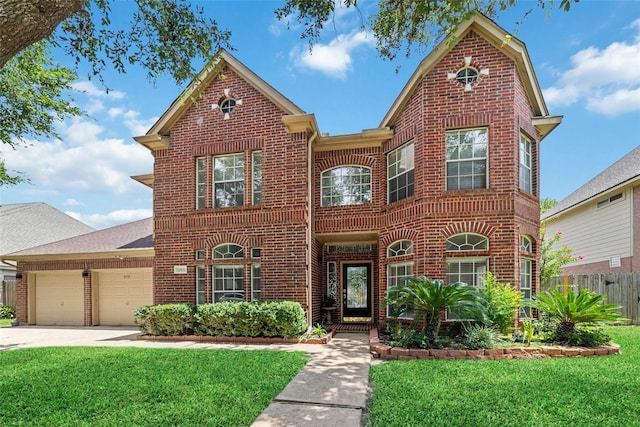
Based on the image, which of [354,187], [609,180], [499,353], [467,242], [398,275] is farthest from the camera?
[609,180]

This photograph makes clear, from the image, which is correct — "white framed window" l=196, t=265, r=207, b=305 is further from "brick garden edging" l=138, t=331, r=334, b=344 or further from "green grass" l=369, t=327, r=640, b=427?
"green grass" l=369, t=327, r=640, b=427

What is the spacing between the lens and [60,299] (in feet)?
46.9

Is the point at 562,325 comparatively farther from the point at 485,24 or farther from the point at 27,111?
the point at 27,111

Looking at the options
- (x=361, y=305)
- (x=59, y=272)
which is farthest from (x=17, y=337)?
(x=361, y=305)

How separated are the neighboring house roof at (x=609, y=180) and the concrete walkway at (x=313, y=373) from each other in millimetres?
12012

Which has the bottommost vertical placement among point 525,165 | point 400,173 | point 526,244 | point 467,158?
point 526,244

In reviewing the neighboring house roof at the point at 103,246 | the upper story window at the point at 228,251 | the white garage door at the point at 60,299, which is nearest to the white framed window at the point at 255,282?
the upper story window at the point at 228,251

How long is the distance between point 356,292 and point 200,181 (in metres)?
6.09

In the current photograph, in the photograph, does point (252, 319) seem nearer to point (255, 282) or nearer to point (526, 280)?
point (255, 282)

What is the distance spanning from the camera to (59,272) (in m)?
14.3

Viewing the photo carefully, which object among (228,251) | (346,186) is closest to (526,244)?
(346,186)

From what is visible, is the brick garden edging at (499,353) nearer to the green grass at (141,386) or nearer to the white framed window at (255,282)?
the green grass at (141,386)

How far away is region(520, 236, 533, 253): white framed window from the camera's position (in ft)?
30.1

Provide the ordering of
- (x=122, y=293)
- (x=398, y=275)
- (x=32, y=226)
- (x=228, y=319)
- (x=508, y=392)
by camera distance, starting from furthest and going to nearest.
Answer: (x=32, y=226) → (x=122, y=293) → (x=398, y=275) → (x=228, y=319) → (x=508, y=392)
